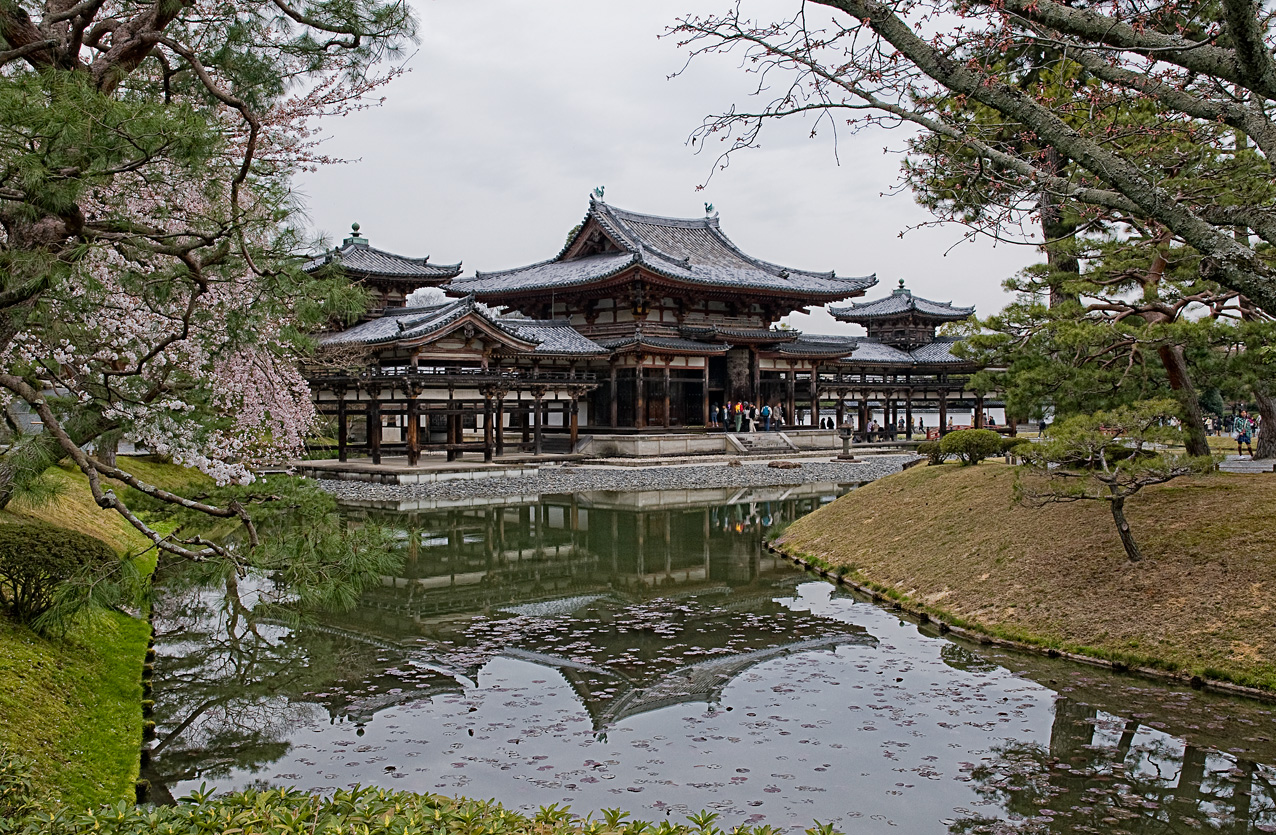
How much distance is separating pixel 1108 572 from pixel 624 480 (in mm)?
18610

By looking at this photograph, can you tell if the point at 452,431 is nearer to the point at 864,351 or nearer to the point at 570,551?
the point at 570,551

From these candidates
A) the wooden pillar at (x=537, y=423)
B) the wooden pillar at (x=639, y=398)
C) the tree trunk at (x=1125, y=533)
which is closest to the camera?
the tree trunk at (x=1125, y=533)

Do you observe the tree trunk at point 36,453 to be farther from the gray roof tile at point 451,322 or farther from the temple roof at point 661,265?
the temple roof at point 661,265

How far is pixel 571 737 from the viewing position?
24.7 feet

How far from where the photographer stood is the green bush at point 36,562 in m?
7.61

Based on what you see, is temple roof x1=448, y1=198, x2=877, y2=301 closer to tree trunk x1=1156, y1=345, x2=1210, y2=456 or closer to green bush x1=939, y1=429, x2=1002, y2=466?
green bush x1=939, y1=429, x2=1002, y2=466

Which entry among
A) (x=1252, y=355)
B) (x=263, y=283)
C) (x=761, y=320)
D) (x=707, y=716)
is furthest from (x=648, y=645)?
(x=761, y=320)

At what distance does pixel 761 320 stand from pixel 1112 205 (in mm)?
36242

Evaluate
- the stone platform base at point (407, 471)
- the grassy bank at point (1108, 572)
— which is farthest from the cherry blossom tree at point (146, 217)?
the stone platform base at point (407, 471)

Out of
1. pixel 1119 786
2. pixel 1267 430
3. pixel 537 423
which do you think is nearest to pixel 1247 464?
pixel 1267 430

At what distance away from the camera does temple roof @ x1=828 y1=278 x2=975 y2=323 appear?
4788 cm

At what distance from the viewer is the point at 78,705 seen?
706cm

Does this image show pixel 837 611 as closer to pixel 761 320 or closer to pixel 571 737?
pixel 571 737

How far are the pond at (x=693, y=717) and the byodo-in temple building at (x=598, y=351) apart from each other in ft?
52.6
